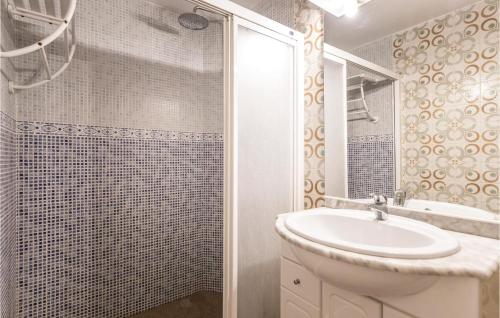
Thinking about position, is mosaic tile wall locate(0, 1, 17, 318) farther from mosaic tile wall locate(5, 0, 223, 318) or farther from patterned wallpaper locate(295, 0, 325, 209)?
patterned wallpaper locate(295, 0, 325, 209)

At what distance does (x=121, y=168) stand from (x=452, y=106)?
1.91 m

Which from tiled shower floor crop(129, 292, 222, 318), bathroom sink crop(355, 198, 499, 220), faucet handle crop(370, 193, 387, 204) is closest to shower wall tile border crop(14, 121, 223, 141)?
tiled shower floor crop(129, 292, 222, 318)

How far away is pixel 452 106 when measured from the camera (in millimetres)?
974

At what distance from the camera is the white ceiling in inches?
40.5

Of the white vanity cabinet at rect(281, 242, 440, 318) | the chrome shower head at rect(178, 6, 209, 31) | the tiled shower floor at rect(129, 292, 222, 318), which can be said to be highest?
the chrome shower head at rect(178, 6, 209, 31)

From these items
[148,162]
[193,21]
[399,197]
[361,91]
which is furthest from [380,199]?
[193,21]

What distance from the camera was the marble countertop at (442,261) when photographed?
0.59m

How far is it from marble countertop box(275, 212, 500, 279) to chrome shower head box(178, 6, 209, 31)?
1.87 m

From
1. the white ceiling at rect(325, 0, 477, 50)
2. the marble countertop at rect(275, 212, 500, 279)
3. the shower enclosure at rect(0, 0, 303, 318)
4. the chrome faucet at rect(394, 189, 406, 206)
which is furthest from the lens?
the shower enclosure at rect(0, 0, 303, 318)

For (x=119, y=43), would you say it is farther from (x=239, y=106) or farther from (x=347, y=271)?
(x=347, y=271)

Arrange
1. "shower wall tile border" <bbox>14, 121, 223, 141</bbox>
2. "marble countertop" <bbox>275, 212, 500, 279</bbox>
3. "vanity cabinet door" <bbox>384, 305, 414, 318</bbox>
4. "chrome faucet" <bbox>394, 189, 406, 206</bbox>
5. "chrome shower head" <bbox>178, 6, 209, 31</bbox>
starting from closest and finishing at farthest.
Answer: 1. "marble countertop" <bbox>275, 212, 500, 279</bbox>
2. "vanity cabinet door" <bbox>384, 305, 414, 318</bbox>
3. "chrome faucet" <bbox>394, 189, 406, 206</bbox>
4. "shower wall tile border" <bbox>14, 121, 223, 141</bbox>
5. "chrome shower head" <bbox>178, 6, 209, 31</bbox>

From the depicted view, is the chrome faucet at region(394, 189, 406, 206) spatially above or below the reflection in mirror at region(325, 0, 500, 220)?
below

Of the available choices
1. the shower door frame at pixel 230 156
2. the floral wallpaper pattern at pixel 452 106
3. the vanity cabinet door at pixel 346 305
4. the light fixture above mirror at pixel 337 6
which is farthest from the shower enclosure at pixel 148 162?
the floral wallpaper pattern at pixel 452 106

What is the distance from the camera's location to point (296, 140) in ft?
4.88
